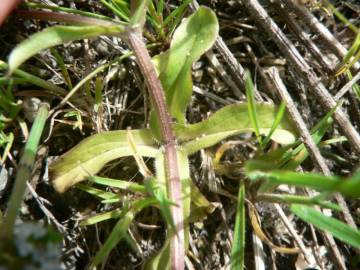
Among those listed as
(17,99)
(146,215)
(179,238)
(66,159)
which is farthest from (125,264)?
(17,99)

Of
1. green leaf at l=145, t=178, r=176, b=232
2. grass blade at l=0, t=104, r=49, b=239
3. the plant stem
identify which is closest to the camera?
grass blade at l=0, t=104, r=49, b=239

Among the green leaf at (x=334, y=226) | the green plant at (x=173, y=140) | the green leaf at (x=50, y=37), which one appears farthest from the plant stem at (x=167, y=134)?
the green leaf at (x=334, y=226)

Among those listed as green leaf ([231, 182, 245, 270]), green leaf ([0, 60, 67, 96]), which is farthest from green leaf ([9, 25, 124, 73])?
green leaf ([231, 182, 245, 270])

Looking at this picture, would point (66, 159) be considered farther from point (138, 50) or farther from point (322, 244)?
point (322, 244)

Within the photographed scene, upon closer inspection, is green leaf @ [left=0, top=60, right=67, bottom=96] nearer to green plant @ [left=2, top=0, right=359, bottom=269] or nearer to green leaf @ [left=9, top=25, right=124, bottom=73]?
green plant @ [left=2, top=0, right=359, bottom=269]

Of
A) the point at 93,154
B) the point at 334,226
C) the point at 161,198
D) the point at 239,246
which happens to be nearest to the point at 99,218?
the point at 93,154

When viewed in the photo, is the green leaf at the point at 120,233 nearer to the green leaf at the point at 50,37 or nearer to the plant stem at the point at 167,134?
the plant stem at the point at 167,134
